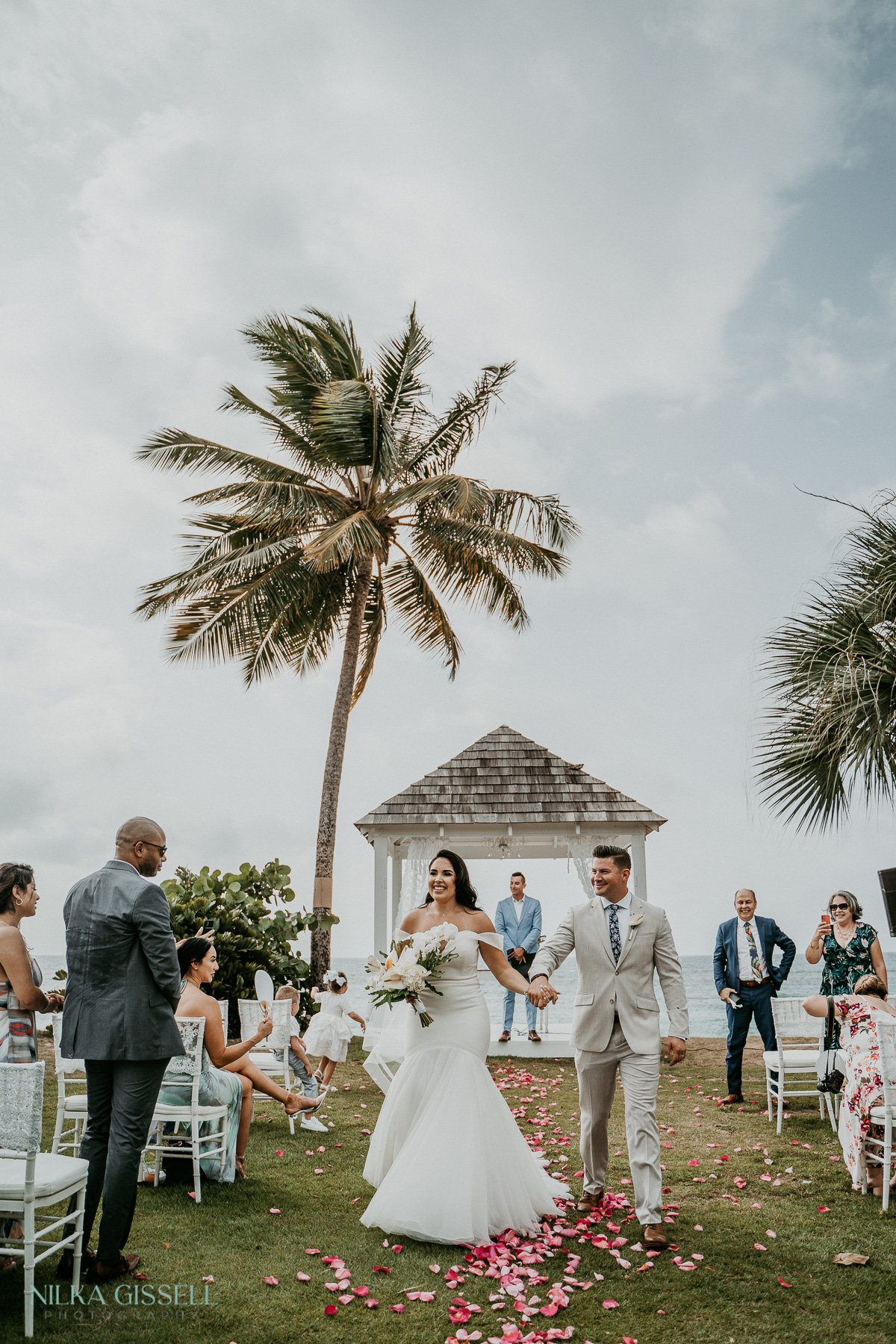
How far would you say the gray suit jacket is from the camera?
13.7ft

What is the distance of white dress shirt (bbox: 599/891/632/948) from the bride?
543 millimetres

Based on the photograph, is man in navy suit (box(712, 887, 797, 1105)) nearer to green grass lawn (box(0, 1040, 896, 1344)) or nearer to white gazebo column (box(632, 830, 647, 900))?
green grass lawn (box(0, 1040, 896, 1344))

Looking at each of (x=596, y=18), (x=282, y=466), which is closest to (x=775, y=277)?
(x=596, y=18)

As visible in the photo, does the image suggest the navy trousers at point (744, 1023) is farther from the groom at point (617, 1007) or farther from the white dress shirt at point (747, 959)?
the groom at point (617, 1007)

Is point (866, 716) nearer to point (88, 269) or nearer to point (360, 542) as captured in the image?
point (360, 542)

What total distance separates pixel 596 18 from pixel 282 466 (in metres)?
7.31

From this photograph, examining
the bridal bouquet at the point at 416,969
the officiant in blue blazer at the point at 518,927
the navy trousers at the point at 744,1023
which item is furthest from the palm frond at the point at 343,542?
the bridal bouquet at the point at 416,969

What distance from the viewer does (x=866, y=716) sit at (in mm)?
8625

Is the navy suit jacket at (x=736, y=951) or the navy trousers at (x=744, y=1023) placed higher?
the navy suit jacket at (x=736, y=951)

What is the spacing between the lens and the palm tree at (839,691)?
8672 millimetres

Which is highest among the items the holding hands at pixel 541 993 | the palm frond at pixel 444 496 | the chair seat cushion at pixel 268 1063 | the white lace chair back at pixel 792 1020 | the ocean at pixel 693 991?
the palm frond at pixel 444 496

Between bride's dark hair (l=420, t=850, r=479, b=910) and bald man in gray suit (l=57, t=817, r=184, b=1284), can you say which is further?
bride's dark hair (l=420, t=850, r=479, b=910)

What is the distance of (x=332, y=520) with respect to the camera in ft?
47.0

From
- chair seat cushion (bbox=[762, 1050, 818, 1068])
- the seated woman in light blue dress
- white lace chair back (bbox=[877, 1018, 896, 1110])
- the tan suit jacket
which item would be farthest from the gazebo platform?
the tan suit jacket
